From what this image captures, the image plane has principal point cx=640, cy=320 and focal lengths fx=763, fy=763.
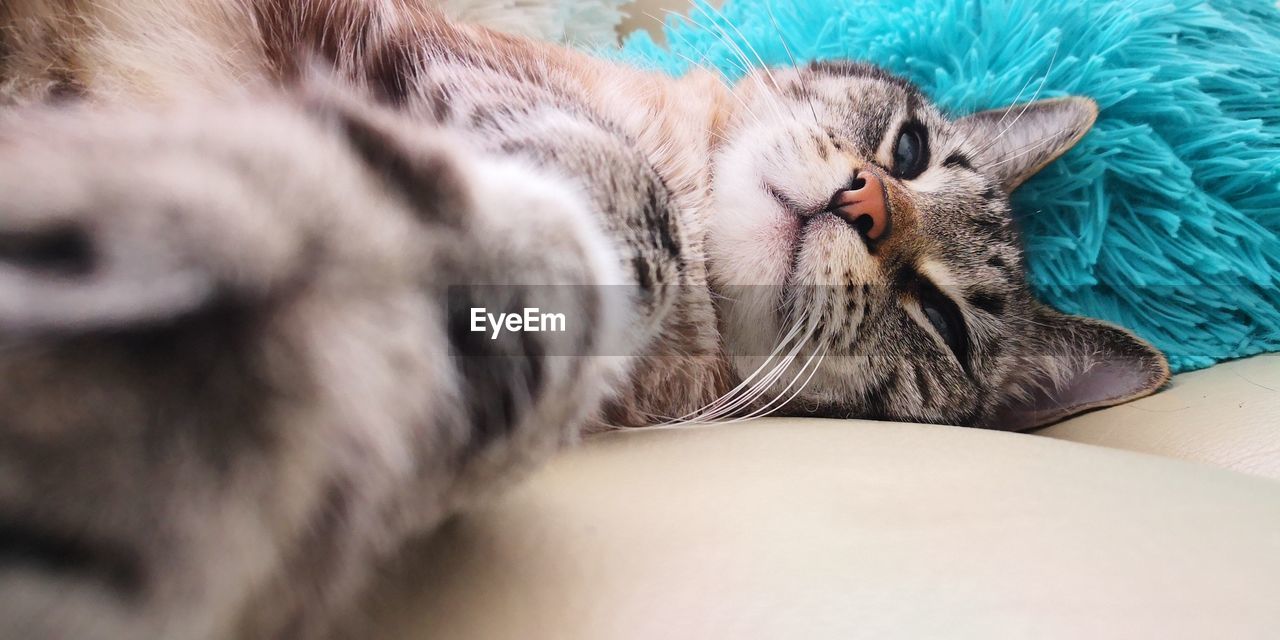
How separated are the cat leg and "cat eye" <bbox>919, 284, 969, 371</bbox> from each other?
0.77 m

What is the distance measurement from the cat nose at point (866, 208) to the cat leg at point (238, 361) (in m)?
0.63

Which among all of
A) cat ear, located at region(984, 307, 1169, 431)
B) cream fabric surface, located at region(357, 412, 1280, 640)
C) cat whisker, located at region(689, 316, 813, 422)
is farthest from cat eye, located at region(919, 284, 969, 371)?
cream fabric surface, located at region(357, 412, 1280, 640)

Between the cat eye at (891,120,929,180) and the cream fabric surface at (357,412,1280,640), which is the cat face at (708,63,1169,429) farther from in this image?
the cream fabric surface at (357,412,1280,640)

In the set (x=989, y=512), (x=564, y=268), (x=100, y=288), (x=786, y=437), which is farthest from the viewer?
(x=786, y=437)

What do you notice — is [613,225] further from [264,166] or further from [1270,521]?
[1270,521]

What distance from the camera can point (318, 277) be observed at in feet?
0.89

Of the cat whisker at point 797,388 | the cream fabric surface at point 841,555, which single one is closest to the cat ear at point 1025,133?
the cat whisker at point 797,388

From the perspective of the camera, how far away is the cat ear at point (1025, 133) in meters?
1.03

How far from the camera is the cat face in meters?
0.90

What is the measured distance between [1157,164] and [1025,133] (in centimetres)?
18

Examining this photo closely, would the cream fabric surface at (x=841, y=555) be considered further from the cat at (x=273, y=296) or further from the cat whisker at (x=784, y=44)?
the cat whisker at (x=784, y=44)

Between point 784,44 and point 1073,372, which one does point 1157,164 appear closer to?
point 1073,372

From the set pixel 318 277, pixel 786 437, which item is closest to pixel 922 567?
pixel 786 437

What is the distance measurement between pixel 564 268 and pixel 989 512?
0.33m
